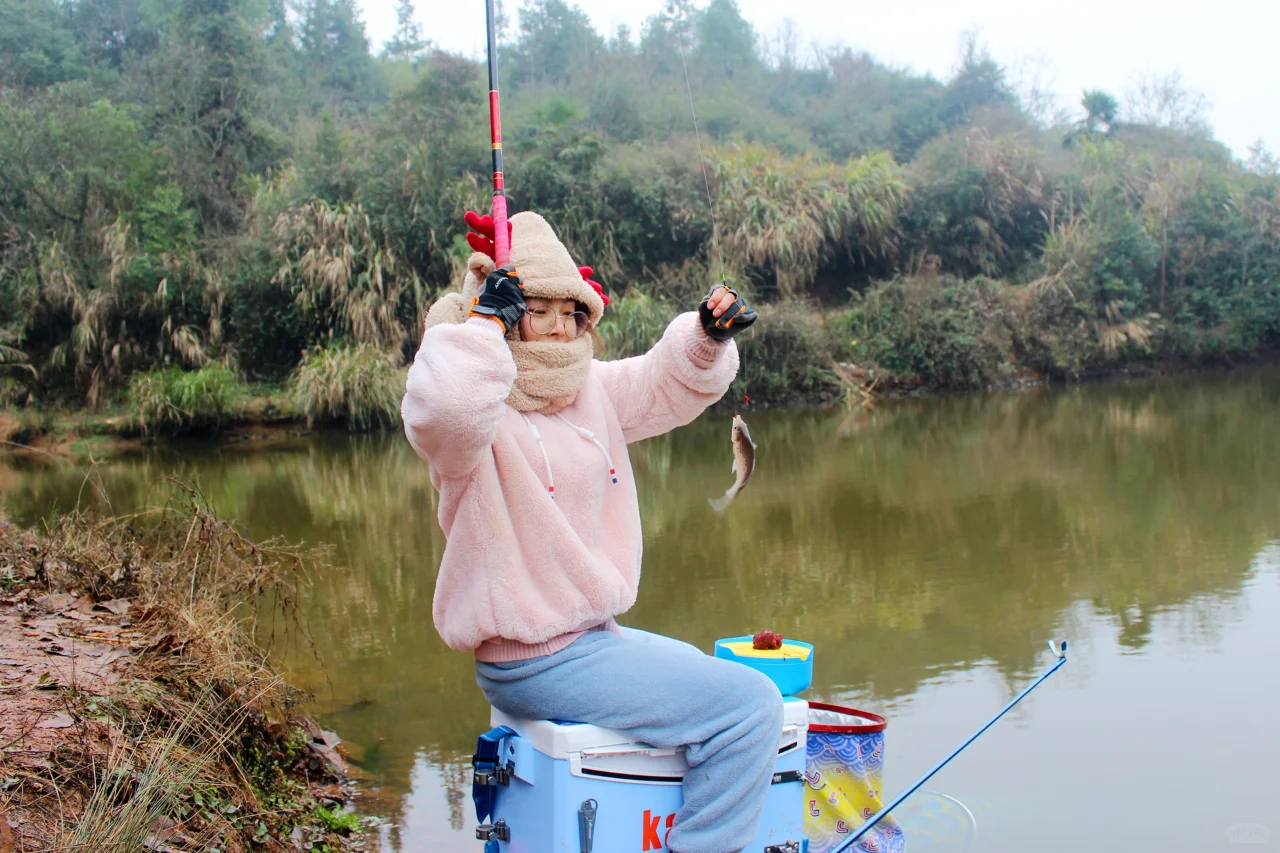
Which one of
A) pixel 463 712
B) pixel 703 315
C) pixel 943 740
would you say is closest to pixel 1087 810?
pixel 943 740

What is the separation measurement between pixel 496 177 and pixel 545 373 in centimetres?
51

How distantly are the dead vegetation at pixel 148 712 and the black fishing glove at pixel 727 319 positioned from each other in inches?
60.0

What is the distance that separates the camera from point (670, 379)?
104 inches

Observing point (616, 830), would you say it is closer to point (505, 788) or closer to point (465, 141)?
point (505, 788)

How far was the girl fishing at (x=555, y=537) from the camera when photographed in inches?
89.0

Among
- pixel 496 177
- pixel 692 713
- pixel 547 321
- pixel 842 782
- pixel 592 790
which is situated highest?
pixel 496 177

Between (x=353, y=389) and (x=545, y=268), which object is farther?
(x=353, y=389)

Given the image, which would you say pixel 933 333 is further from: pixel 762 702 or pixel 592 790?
pixel 592 790

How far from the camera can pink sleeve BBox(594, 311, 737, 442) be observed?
2578 millimetres

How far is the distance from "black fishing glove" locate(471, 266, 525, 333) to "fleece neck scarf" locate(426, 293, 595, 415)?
0.10 meters

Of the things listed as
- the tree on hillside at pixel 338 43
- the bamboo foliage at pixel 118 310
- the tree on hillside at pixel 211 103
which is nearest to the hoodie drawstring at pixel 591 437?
the bamboo foliage at pixel 118 310

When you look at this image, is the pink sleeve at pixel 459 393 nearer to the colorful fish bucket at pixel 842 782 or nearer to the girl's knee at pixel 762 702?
the girl's knee at pixel 762 702

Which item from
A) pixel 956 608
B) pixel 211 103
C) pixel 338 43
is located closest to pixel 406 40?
pixel 338 43

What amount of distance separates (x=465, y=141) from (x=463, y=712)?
1811 centimetres
